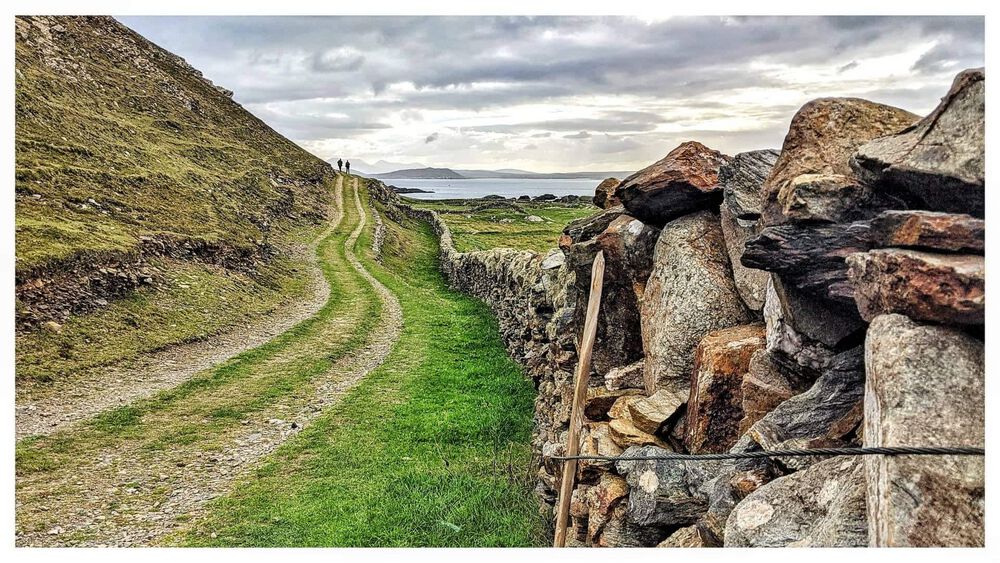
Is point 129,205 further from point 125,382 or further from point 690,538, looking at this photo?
point 690,538

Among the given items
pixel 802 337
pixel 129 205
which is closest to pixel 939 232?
pixel 802 337

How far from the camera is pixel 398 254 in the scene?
175 feet

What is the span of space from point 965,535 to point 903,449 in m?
0.64

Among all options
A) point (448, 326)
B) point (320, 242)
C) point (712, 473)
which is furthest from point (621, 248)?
point (320, 242)

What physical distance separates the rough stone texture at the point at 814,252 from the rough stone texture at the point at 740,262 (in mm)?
1453

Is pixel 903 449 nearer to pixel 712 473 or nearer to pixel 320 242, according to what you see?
pixel 712 473

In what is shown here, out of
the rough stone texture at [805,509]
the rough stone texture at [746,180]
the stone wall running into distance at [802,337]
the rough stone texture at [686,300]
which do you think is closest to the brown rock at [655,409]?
the stone wall running into distance at [802,337]

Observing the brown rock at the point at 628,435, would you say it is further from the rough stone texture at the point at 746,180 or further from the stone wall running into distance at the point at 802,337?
the rough stone texture at the point at 746,180

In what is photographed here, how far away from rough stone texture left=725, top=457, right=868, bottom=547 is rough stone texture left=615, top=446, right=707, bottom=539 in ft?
4.49

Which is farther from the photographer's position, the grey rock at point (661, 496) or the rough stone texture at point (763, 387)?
the grey rock at point (661, 496)

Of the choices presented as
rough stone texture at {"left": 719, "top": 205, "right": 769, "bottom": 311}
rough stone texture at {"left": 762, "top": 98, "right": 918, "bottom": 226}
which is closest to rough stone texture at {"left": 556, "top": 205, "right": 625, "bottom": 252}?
rough stone texture at {"left": 719, "top": 205, "right": 769, "bottom": 311}

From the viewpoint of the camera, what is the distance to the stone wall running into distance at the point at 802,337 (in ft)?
13.1

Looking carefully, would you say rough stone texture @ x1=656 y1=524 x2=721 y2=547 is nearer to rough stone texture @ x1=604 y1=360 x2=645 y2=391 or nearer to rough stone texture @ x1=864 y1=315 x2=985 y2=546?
rough stone texture @ x1=864 y1=315 x2=985 y2=546

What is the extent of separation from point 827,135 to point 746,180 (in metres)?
1.37
